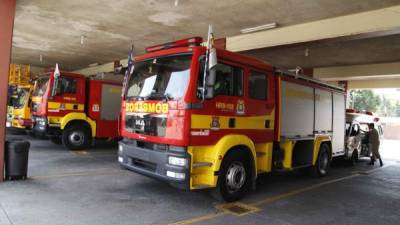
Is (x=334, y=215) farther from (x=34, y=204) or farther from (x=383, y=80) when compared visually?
(x=383, y=80)

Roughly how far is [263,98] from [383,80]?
17381 mm

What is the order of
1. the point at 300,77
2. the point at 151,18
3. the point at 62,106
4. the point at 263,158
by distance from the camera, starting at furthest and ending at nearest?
1. the point at 62,106
2. the point at 151,18
3. the point at 300,77
4. the point at 263,158

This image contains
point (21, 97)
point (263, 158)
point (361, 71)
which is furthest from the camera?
point (361, 71)

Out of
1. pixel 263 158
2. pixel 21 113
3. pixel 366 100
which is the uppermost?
pixel 366 100

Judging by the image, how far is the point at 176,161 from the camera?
551cm

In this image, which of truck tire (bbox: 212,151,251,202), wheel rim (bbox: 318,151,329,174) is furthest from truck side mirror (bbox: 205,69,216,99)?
wheel rim (bbox: 318,151,329,174)

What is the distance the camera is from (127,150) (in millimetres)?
6465

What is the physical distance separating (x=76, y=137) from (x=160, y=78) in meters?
7.21

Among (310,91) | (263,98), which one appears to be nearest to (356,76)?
(310,91)

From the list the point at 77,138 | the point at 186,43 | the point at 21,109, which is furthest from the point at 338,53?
the point at 21,109

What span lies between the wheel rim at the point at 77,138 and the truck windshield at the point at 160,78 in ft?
20.2

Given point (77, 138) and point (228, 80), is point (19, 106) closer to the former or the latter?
point (77, 138)

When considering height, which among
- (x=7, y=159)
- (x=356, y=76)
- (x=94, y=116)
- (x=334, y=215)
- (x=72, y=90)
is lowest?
(x=334, y=215)

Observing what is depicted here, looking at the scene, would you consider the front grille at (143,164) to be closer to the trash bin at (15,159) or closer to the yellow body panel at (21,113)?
the trash bin at (15,159)
